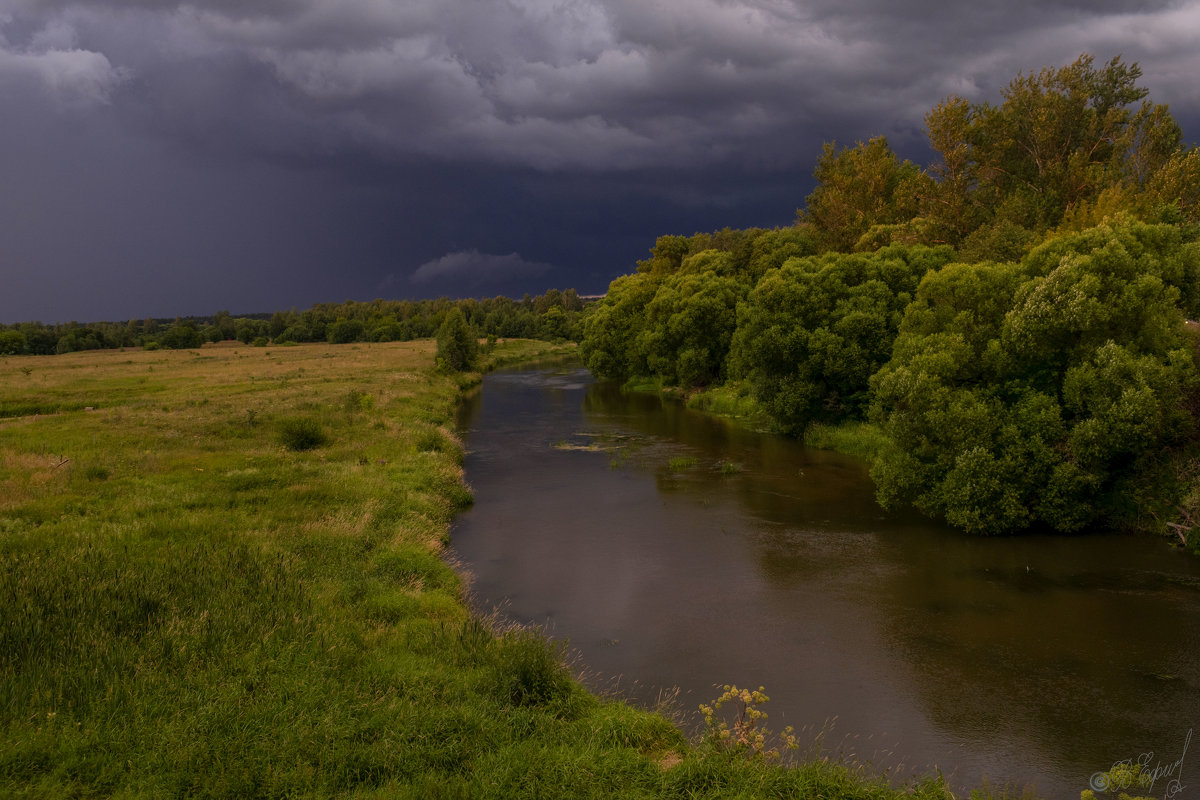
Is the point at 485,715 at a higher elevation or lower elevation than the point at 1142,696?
higher

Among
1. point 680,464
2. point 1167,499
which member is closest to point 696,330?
point 680,464

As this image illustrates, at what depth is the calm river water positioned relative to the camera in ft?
39.2

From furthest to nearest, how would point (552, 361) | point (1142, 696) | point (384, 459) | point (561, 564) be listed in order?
point (552, 361), point (384, 459), point (561, 564), point (1142, 696)

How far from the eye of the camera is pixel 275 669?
33.7 feet

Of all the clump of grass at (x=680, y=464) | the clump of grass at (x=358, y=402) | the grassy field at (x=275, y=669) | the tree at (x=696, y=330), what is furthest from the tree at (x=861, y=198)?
the grassy field at (x=275, y=669)

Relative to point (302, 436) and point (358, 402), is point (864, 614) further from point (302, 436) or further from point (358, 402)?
point (358, 402)

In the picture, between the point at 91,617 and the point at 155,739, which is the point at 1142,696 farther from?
the point at 91,617

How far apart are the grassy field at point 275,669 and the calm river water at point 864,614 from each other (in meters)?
2.66

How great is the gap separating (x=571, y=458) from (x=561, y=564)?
47.7 feet

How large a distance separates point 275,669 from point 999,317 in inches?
964

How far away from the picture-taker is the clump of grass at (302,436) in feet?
95.6

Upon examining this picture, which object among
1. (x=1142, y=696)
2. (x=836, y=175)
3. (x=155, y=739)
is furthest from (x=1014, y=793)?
(x=836, y=175)

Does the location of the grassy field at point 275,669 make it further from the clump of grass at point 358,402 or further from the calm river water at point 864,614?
the clump of grass at point 358,402

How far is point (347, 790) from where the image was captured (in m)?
7.75
